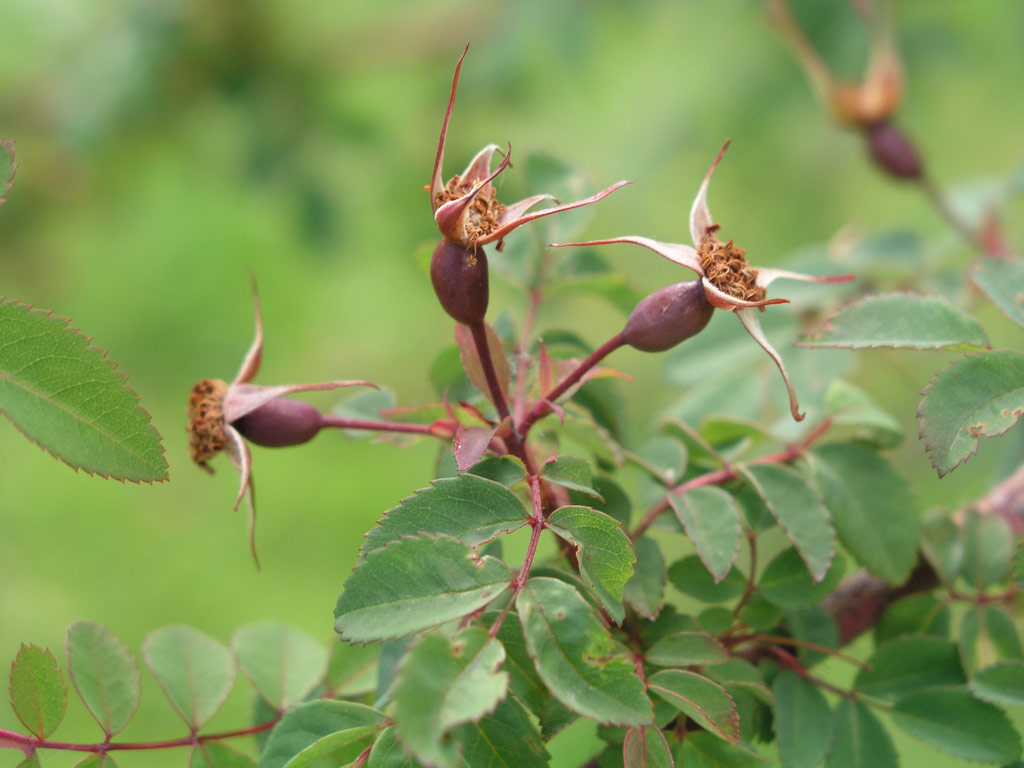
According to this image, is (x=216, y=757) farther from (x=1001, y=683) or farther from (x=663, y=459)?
(x=1001, y=683)

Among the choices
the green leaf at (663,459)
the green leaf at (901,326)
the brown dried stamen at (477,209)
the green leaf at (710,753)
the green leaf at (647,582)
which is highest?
the brown dried stamen at (477,209)

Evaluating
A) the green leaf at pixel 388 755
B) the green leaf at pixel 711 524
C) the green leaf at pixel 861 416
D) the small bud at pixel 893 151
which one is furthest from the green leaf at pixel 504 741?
the small bud at pixel 893 151

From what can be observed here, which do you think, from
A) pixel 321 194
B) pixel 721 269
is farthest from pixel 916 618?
pixel 321 194

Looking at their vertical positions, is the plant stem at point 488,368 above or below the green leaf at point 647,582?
above

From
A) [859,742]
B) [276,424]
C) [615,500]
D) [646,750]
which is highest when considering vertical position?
[276,424]

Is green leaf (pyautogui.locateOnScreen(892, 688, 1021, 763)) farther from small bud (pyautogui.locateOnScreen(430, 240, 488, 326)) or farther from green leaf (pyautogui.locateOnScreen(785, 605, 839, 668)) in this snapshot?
small bud (pyautogui.locateOnScreen(430, 240, 488, 326))

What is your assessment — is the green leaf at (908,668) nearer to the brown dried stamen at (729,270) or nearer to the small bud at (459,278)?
the brown dried stamen at (729,270)
